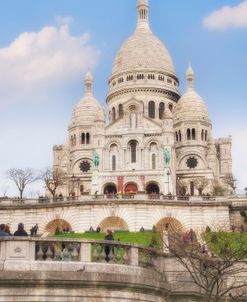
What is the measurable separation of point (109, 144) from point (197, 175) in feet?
48.0

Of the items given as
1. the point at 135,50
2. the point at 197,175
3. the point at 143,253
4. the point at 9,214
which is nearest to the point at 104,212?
the point at 9,214

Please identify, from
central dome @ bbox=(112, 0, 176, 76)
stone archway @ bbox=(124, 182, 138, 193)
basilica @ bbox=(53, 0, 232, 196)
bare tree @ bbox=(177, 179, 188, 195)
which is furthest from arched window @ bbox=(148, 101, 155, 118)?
stone archway @ bbox=(124, 182, 138, 193)

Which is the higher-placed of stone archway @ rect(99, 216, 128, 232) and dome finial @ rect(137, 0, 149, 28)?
dome finial @ rect(137, 0, 149, 28)

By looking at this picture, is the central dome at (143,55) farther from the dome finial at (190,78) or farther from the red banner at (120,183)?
the red banner at (120,183)

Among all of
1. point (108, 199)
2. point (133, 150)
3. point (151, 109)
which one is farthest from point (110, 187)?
point (108, 199)

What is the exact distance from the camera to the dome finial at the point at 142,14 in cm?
14425

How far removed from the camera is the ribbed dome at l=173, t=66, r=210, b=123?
121 metres

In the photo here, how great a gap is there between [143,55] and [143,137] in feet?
91.8

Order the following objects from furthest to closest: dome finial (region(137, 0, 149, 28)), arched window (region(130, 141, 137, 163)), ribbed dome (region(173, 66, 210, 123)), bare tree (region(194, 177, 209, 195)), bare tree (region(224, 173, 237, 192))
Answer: dome finial (region(137, 0, 149, 28)) → ribbed dome (region(173, 66, 210, 123)) → bare tree (region(224, 173, 237, 192)) → arched window (region(130, 141, 137, 163)) → bare tree (region(194, 177, 209, 195))

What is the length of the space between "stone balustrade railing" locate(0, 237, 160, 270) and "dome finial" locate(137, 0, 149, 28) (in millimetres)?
127279

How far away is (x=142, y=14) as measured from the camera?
147 metres

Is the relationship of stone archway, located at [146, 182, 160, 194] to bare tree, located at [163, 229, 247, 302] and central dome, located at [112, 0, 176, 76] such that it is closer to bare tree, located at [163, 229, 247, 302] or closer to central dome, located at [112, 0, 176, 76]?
central dome, located at [112, 0, 176, 76]

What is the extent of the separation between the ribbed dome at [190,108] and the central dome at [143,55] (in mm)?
8729

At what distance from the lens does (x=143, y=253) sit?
20.0 meters
